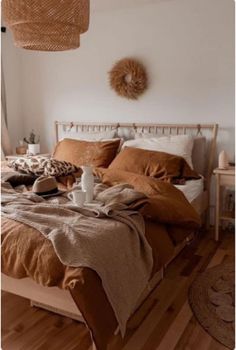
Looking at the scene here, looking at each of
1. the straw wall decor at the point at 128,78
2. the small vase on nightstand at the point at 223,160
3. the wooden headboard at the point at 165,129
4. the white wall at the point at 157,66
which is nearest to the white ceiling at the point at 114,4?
the white wall at the point at 157,66

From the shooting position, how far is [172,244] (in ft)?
7.02

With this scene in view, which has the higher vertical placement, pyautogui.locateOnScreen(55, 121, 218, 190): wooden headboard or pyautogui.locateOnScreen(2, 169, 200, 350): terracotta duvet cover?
pyautogui.locateOnScreen(55, 121, 218, 190): wooden headboard

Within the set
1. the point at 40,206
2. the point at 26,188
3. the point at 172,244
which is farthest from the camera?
the point at 26,188

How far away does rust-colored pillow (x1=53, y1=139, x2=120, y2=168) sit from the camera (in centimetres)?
338

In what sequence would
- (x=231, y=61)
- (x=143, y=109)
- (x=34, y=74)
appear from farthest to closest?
(x=34, y=74)
(x=143, y=109)
(x=231, y=61)

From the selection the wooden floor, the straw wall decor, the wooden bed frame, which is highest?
the straw wall decor

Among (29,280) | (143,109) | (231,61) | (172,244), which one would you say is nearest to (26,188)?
(29,280)

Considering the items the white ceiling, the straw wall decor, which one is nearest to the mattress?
the straw wall decor

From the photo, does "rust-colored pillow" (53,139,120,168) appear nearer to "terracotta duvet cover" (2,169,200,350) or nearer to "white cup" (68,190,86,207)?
"terracotta duvet cover" (2,169,200,350)

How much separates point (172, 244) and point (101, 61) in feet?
8.14

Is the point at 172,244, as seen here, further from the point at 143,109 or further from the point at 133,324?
the point at 143,109

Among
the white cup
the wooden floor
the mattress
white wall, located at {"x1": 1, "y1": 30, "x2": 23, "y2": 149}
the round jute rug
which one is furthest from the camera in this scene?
white wall, located at {"x1": 1, "y1": 30, "x2": 23, "y2": 149}

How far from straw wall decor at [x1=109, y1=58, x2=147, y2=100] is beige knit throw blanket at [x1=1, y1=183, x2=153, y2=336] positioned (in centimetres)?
180

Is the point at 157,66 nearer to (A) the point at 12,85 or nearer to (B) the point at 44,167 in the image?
(B) the point at 44,167
